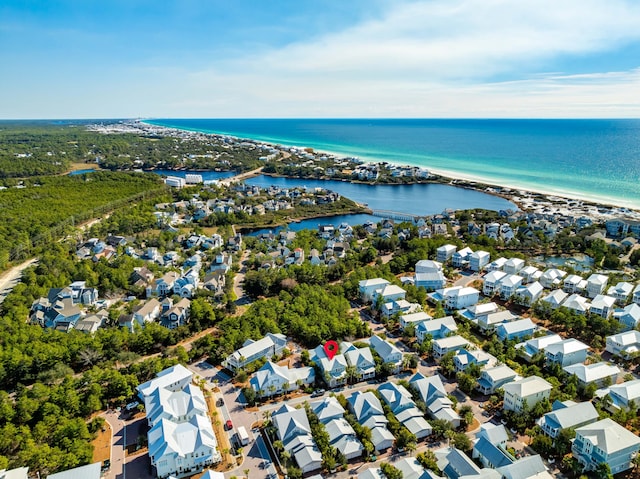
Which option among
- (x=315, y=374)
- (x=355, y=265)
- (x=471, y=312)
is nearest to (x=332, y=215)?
(x=355, y=265)

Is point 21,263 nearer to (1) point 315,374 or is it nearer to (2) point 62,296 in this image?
(2) point 62,296

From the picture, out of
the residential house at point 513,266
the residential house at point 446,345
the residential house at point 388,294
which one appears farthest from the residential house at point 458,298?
the residential house at point 513,266

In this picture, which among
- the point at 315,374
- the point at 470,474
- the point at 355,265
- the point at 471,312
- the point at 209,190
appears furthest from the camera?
the point at 209,190

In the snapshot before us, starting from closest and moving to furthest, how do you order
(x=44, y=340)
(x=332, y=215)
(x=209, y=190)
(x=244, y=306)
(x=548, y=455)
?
(x=548, y=455) → (x=44, y=340) → (x=244, y=306) → (x=332, y=215) → (x=209, y=190)

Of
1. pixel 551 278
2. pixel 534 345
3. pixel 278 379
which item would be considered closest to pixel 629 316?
pixel 551 278

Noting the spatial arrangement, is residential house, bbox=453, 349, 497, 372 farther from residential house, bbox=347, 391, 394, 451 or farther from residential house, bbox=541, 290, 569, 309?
residential house, bbox=541, 290, 569, 309

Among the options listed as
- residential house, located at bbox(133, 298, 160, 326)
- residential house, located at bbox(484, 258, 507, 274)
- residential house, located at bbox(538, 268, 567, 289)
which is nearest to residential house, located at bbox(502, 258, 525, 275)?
residential house, located at bbox(484, 258, 507, 274)
